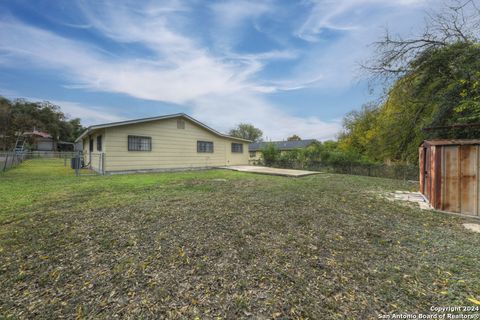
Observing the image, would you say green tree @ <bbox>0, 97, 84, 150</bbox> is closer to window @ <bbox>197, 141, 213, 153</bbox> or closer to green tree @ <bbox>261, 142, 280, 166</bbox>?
window @ <bbox>197, 141, 213, 153</bbox>

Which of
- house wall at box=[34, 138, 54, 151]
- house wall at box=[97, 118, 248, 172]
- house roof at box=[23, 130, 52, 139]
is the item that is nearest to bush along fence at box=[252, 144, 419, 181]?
house wall at box=[97, 118, 248, 172]

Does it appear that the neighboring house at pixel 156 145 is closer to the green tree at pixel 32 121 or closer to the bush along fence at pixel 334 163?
the bush along fence at pixel 334 163

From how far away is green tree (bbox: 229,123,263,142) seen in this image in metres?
54.4

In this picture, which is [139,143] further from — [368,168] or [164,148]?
[368,168]

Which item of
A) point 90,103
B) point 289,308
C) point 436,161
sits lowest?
point 289,308

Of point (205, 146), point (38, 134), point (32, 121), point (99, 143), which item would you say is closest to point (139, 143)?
point (99, 143)

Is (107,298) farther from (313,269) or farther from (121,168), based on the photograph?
(121,168)

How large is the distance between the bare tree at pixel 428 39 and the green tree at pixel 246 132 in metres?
45.8

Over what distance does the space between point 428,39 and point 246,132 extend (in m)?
48.1

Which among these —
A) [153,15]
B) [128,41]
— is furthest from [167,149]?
[153,15]

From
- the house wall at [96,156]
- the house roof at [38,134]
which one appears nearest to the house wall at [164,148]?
the house wall at [96,156]

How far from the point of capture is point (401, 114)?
934cm

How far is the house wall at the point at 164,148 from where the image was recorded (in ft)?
32.5

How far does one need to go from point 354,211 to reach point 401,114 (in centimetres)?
795
